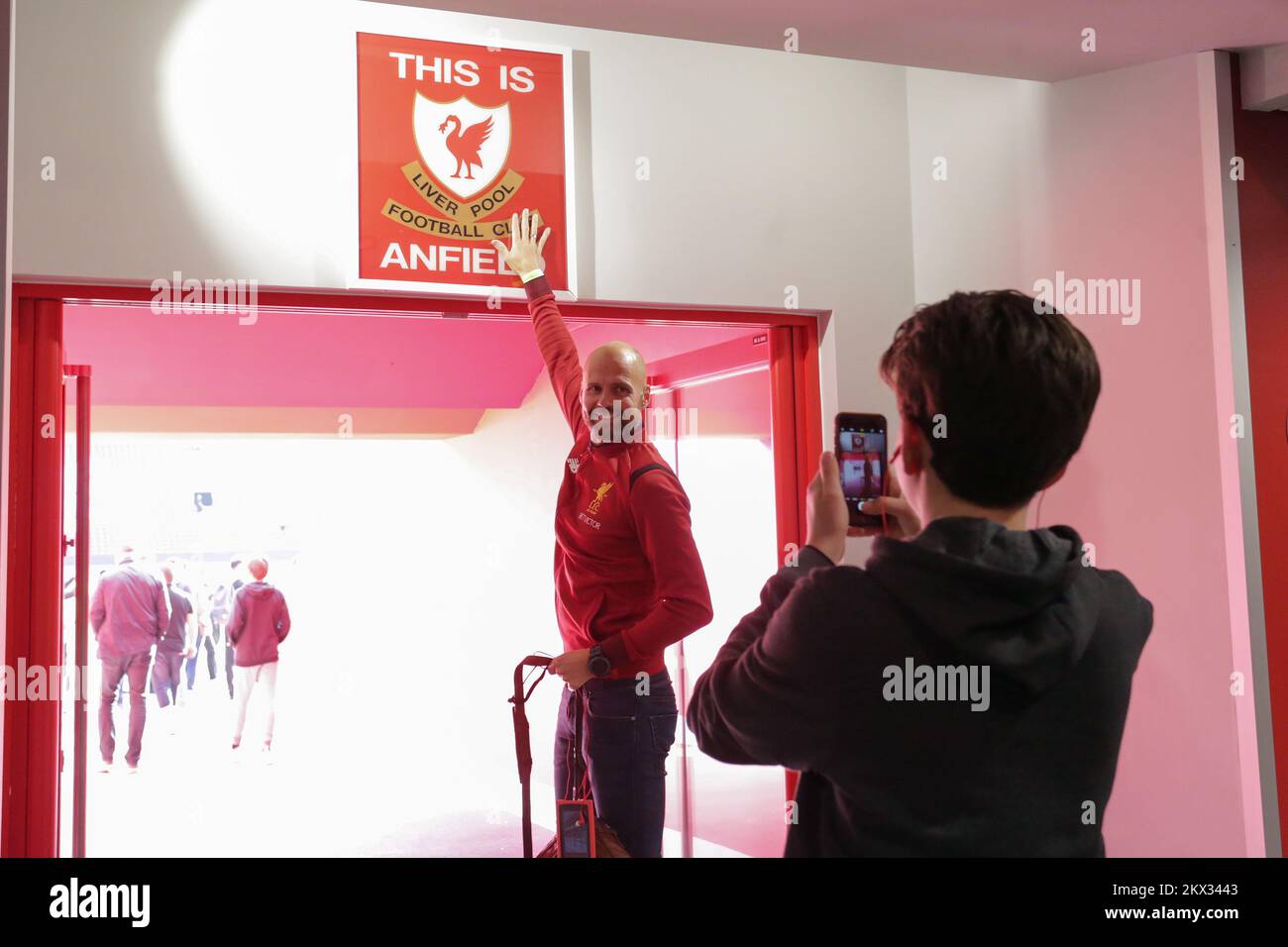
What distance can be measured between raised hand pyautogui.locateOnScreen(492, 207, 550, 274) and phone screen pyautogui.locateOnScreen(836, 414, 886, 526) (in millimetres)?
1598

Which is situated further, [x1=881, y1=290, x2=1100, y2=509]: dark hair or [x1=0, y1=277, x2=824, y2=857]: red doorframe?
[x1=0, y1=277, x2=824, y2=857]: red doorframe

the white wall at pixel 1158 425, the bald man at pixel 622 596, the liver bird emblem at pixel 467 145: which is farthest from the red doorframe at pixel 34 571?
the white wall at pixel 1158 425

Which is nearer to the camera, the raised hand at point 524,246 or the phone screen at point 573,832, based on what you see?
the phone screen at point 573,832

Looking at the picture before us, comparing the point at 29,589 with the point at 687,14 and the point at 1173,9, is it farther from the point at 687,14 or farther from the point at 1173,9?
the point at 1173,9

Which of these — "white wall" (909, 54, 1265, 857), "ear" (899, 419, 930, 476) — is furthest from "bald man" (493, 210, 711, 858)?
"white wall" (909, 54, 1265, 857)

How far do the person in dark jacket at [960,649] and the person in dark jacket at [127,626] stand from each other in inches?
96.4

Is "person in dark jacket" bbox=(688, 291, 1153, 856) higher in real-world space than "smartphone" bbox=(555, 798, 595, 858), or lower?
higher

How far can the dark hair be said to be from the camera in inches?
45.0

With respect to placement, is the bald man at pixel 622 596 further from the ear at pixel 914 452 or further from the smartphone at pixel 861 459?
the ear at pixel 914 452

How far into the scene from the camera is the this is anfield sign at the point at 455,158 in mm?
2879

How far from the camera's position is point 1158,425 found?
2924 millimetres

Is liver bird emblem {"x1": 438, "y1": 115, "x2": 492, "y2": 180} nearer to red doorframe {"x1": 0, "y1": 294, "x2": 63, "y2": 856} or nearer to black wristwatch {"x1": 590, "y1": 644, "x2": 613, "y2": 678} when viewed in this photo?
red doorframe {"x1": 0, "y1": 294, "x2": 63, "y2": 856}

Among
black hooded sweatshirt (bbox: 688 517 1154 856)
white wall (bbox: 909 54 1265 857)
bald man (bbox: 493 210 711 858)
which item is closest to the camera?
black hooded sweatshirt (bbox: 688 517 1154 856)

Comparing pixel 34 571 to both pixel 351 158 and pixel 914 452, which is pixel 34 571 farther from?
pixel 914 452
